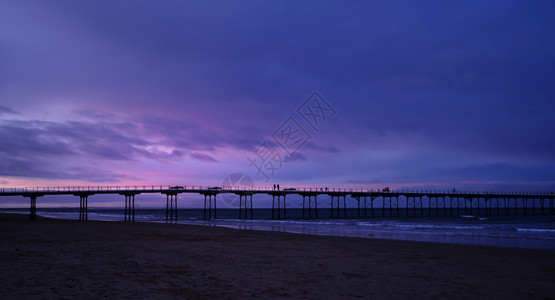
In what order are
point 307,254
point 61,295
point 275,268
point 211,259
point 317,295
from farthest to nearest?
point 307,254
point 211,259
point 275,268
point 317,295
point 61,295

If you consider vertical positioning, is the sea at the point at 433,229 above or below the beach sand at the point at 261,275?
below

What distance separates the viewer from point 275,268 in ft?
34.9

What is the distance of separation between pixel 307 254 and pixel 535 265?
762 cm

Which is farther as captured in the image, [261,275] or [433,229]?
[433,229]

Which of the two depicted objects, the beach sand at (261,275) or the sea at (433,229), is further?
the sea at (433,229)

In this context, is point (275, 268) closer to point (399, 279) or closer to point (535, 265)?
point (399, 279)

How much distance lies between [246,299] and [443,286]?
186 inches

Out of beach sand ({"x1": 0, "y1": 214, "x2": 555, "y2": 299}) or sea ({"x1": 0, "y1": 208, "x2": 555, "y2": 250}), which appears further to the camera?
sea ({"x1": 0, "y1": 208, "x2": 555, "y2": 250})

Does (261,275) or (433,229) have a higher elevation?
(261,275)

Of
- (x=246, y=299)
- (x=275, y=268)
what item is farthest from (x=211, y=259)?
(x=246, y=299)

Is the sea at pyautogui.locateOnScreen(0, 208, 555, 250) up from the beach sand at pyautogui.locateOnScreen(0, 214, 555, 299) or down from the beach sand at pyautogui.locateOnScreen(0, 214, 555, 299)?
down

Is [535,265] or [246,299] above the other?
[246,299]

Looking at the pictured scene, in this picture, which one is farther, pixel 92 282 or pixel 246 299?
pixel 92 282

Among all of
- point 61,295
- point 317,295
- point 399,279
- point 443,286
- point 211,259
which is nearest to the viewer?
point 61,295
